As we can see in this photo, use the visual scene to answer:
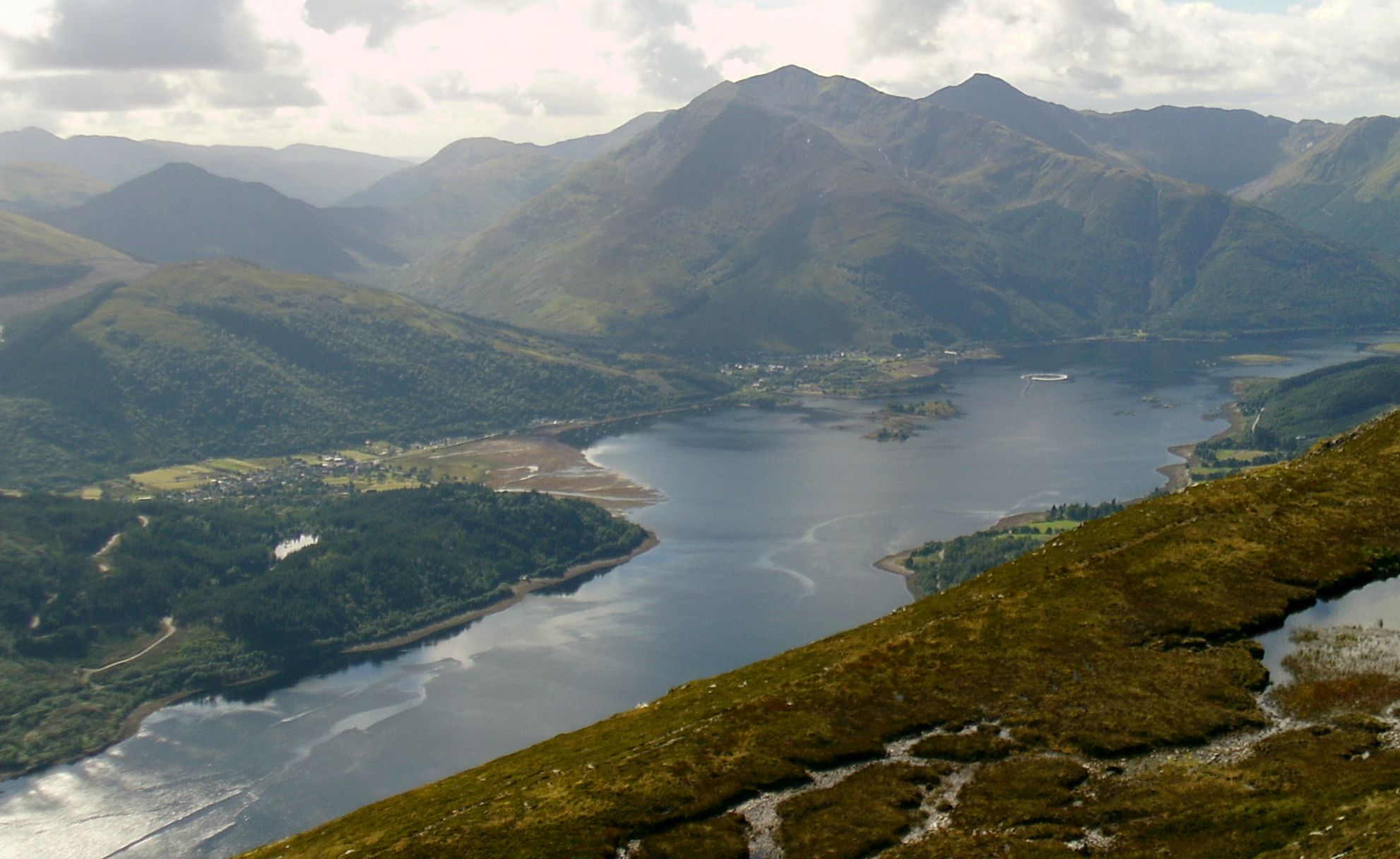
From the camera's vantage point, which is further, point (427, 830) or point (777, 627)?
point (777, 627)

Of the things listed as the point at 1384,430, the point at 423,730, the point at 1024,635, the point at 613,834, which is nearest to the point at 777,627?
the point at 423,730

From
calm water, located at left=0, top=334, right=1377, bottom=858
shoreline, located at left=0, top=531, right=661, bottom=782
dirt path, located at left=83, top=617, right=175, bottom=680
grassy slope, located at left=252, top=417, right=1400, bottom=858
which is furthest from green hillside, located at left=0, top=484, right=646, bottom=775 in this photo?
grassy slope, located at left=252, top=417, right=1400, bottom=858

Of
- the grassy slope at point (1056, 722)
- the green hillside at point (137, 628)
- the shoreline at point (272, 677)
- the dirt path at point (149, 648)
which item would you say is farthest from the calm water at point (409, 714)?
the grassy slope at point (1056, 722)

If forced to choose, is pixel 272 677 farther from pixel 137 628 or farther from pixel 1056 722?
pixel 1056 722

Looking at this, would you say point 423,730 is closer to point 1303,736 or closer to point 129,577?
point 129,577

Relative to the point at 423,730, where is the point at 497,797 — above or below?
above

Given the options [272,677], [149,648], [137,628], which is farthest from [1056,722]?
[137,628]

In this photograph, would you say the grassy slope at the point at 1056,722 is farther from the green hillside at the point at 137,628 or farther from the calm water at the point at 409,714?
the green hillside at the point at 137,628
